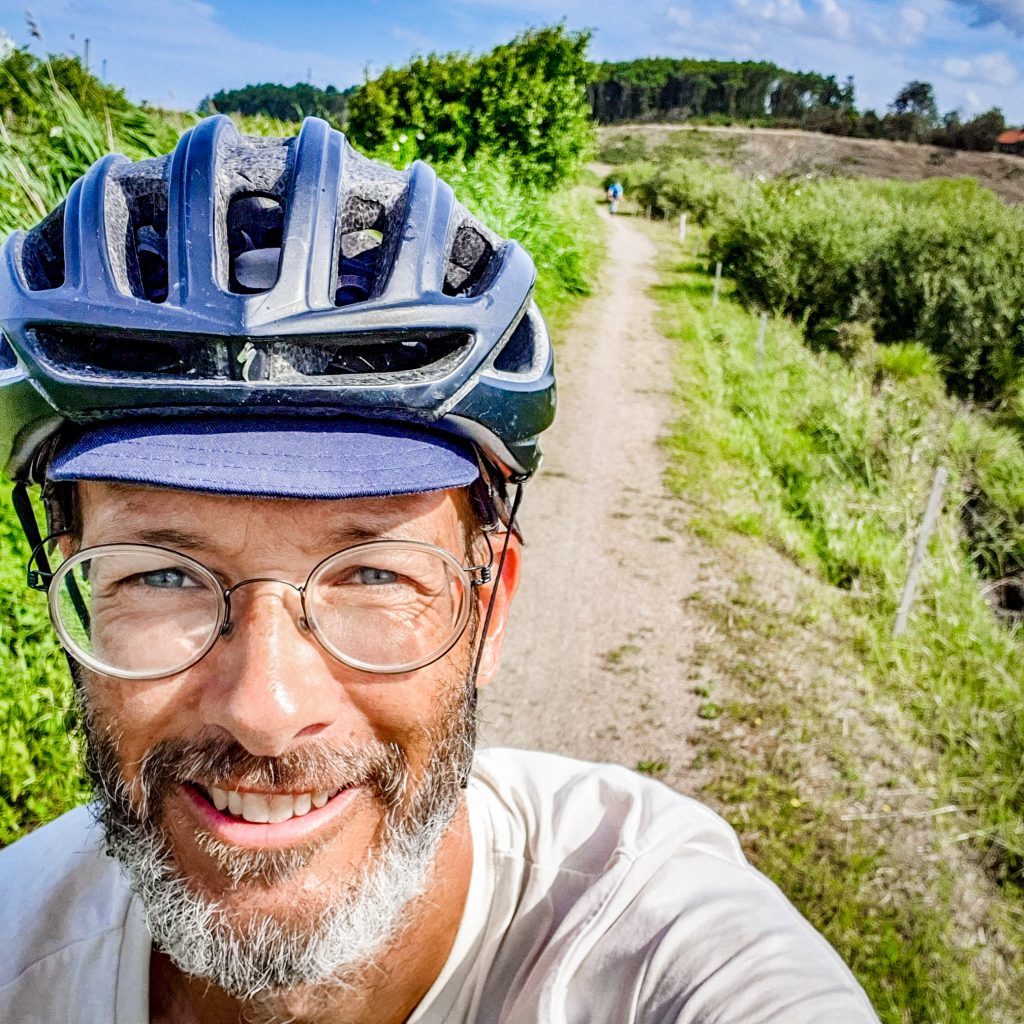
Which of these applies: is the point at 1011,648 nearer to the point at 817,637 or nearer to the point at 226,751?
the point at 817,637

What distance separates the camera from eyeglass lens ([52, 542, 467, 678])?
1314 millimetres

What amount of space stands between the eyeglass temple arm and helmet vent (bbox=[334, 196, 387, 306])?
0.72 meters

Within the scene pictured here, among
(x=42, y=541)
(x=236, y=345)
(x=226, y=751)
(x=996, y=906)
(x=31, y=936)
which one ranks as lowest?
(x=996, y=906)

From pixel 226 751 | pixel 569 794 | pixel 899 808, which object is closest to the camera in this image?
pixel 226 751

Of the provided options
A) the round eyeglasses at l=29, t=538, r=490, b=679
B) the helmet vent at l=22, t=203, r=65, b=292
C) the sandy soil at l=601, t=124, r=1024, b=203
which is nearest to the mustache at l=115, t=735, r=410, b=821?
the round eyeglasses at l=29, t=538, r=490, b=679

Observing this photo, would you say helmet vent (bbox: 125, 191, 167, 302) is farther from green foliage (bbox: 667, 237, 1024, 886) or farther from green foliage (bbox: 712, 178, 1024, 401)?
green foliage (bbox: 712, 178, 1024, 401)

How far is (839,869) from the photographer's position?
3.97m

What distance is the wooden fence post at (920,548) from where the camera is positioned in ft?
18.8

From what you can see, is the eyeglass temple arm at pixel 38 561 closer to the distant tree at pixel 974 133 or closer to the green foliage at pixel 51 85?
the green foliage at pixel 51 85

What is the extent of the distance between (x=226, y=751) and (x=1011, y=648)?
657 cm

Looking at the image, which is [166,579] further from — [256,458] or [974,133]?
[974,133]

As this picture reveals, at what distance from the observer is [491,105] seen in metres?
14.9

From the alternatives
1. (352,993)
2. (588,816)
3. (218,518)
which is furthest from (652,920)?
(218,518)

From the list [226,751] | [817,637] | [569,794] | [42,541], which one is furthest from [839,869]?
[42,541]
